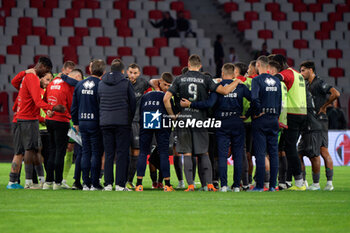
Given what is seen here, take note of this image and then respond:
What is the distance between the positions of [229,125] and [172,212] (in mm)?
3076

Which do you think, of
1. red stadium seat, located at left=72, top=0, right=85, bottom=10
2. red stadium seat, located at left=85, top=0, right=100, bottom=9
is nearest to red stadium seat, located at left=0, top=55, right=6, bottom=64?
red stadium seat, located at left=72, top=0, right=85, bottom=10

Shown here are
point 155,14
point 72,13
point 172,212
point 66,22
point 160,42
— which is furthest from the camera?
point 155,14

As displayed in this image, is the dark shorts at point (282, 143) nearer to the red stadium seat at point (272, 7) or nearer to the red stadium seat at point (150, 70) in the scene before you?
the red stadium seat at point (150, 70)

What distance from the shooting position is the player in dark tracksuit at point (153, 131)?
33.0ft

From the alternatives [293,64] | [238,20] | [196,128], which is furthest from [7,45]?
[196,128]

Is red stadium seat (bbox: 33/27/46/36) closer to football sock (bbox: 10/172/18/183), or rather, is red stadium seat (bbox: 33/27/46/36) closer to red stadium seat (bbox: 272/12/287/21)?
red stadium seat (bbox: 272/12/287/21)

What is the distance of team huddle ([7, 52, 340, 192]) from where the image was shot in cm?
987

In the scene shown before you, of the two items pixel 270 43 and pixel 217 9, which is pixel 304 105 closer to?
pixel 270 43

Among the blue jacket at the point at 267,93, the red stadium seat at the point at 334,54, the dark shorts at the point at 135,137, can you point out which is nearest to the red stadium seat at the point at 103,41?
the red stadium seat at the point at 334,54

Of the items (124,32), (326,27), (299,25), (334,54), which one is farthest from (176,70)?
(326,27)

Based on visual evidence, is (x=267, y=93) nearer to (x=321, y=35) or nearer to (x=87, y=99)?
(x=87, y=99)

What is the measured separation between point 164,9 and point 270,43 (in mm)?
4746

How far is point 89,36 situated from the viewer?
2433cm

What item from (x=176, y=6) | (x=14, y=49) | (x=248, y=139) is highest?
(x=176, y=6)
